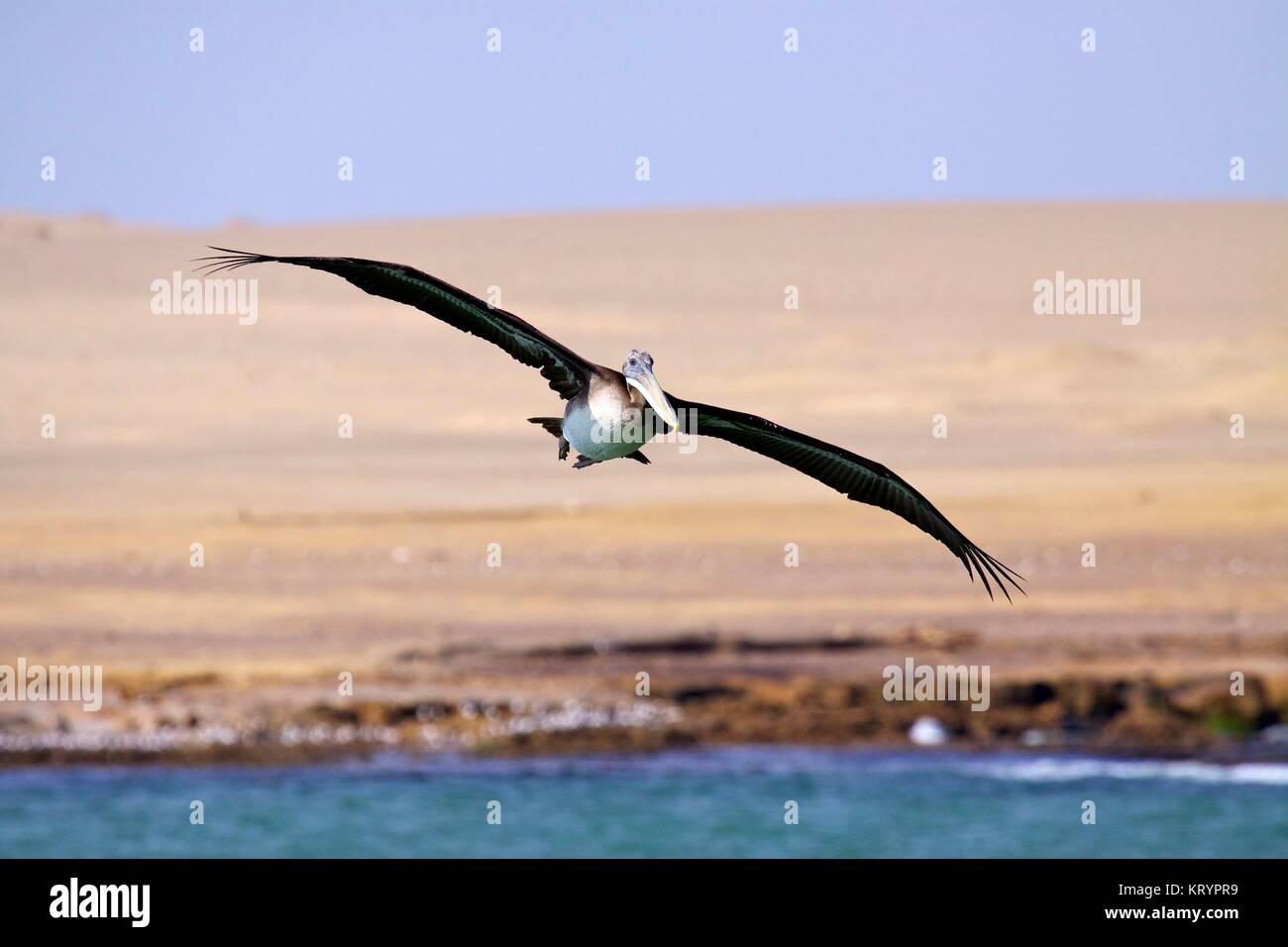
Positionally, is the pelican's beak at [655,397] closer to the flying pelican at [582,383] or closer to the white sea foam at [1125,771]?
the flying pelican at [582,383]

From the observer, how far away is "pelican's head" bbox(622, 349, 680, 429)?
9938 mm

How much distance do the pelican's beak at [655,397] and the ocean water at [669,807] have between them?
7.45m

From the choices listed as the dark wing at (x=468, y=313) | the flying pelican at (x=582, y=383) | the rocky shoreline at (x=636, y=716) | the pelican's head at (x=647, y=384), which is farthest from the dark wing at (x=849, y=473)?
the rocky shoreline at (x=636, y=716)

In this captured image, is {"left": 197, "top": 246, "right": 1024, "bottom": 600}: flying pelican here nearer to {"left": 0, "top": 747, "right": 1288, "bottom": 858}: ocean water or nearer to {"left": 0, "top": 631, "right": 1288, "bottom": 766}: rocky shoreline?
{"left": 0, "top": 747, "right": 1288, "bottom": 858}: ocean water

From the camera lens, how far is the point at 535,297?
140 feet

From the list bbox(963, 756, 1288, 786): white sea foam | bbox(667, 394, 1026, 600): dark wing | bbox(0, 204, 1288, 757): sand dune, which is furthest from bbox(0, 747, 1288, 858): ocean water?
bbox(667, 394, 1026, 600): dark wing

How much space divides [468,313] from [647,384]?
2.91 ft

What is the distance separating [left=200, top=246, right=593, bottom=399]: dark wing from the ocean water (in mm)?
7187

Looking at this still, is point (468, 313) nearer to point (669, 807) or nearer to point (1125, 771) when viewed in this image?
point (669, 807)

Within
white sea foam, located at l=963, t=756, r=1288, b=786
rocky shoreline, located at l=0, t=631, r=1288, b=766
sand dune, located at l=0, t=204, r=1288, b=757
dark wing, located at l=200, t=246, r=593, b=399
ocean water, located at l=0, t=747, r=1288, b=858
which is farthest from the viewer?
sand dune, located at l=0, t=204, r=1288, b=757

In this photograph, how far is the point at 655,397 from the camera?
9961mm

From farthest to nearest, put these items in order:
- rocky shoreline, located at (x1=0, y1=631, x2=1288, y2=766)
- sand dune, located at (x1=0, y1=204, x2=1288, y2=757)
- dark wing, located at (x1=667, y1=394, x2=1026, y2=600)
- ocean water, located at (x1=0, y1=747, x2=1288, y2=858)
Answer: sand dune, located at (x1=0, y1=204, x2=1288, y2=757) < rocky shoreline, located at (x1=0, y1=631, x2=1288, y2=766) < ocean water, located at (x1=0, y1=747, x2=1288, y2=858) < dark wing, located at (x1=667, y1=394, x2=1026, y2=600)

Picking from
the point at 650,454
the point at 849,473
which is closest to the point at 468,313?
the point at 849,473
